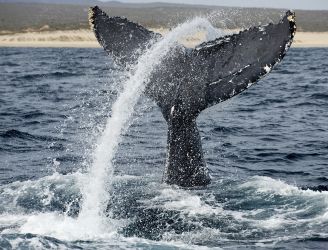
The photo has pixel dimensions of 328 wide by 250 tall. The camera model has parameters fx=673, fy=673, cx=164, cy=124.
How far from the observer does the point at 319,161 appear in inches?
451

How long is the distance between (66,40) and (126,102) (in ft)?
228

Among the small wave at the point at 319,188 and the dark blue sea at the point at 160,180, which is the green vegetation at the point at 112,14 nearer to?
→ the dark blue sea at the point at 160,180

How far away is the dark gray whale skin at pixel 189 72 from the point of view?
293 inches

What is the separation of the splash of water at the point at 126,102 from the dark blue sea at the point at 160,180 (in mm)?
254

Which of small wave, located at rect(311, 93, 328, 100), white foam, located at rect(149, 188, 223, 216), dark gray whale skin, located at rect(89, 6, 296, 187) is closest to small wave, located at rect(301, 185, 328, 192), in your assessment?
dark gray whale skin, located at rect(89, 6, 296, 187)

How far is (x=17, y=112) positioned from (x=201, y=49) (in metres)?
10.5

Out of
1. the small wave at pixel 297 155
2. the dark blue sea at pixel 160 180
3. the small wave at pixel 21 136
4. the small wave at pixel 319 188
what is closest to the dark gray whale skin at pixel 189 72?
the dark blue sea at pixel 160 180

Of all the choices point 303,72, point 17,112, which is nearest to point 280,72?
point 303,72

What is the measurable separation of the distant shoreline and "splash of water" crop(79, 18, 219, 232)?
6051cm

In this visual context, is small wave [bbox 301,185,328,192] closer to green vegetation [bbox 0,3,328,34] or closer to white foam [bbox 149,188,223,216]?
white foam [bbox 149,188,223,216]

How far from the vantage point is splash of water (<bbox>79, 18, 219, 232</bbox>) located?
26.2ft

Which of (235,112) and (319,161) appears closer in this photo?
(319,161)

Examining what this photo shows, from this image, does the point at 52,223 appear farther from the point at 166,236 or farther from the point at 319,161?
the point at 319,161

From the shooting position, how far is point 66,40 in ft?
249
